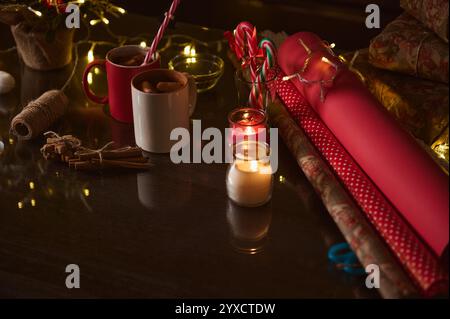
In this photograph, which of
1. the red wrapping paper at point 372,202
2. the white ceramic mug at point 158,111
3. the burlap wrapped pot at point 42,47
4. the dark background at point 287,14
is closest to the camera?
the red wrapping paper at point 372,202

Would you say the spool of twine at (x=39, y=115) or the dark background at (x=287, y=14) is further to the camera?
the dark background at (x=287, y=14)

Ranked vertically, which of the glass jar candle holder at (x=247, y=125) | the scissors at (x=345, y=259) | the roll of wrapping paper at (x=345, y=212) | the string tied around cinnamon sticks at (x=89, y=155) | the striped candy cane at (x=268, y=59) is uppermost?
the striped candy cane at (x=268, y=59)

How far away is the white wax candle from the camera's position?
1124 millimetres

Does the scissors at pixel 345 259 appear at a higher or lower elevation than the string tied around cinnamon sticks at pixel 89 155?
lower

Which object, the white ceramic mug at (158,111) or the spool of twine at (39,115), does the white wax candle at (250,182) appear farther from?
the spool of twine at (39,115)

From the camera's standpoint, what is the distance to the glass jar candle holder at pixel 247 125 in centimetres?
126

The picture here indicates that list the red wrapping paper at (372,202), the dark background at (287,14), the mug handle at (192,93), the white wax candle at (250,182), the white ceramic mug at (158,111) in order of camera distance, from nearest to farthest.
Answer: the red wrapping paper at (372,202) → the white wax candle at (250,182) → the white ceramic mug at (158,111) → the mug handle at (192,93) → the dark background at (287,14)

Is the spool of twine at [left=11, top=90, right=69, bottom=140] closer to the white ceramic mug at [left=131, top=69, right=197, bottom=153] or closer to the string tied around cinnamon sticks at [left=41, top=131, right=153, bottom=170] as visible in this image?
the string tied around cinnamon sticks at [left=41, top=131, right=153, bottom=170]

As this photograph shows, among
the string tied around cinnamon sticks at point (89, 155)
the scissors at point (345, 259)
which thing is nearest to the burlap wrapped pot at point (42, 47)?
the string tied around cinnamon sticks at point (89, 155)

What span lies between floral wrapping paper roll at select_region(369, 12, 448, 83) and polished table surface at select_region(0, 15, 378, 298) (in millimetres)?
286

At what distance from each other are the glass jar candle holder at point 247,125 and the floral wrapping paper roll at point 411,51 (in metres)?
0.29

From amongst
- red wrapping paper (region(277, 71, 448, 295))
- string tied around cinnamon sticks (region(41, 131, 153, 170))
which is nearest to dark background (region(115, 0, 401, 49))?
red wrapping paper (region(277, 71, 448, 295))
